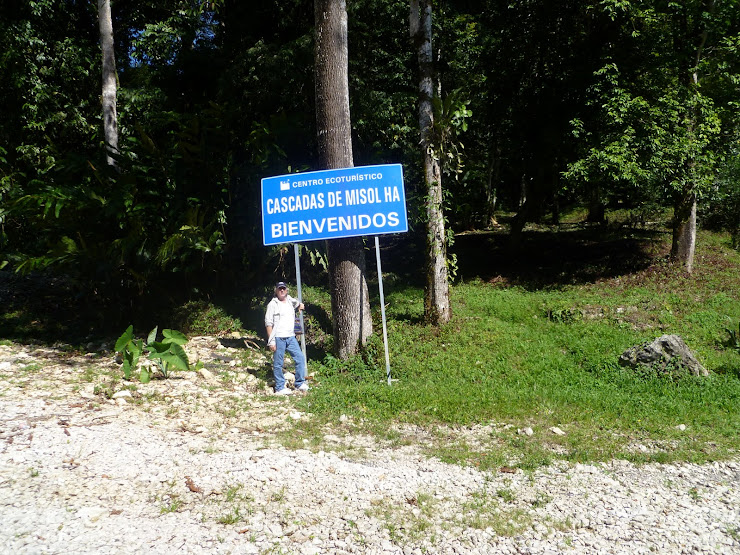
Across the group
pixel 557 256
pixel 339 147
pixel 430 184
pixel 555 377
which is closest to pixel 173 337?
pixel 339 147

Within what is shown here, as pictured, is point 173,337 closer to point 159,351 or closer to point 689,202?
point 159,351

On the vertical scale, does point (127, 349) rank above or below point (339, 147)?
below

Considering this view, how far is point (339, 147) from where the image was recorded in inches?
340

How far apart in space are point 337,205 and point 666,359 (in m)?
5.45

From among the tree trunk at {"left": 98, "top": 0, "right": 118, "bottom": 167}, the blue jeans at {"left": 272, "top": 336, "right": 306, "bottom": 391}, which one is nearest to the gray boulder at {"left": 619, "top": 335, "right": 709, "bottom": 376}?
the blue jeans at {"left": 272, "top": 336, "right": 306, "bottom": 391}

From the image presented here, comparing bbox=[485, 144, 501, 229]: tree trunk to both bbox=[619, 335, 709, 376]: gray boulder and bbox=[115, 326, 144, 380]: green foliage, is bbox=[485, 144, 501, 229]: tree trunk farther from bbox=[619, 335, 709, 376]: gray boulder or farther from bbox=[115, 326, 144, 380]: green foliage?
bbox=[115, 326, 144, 380]: green foliage

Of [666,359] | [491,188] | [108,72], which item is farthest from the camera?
[491,188]

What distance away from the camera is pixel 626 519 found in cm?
416

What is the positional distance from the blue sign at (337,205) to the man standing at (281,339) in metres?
1.06

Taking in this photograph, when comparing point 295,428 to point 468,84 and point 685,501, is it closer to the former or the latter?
point 685,501

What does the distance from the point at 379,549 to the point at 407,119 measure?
1090 cm

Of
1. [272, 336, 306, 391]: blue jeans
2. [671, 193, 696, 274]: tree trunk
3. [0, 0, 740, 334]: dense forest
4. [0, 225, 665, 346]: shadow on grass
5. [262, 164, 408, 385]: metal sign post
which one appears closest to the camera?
[272, 336, 306, 391]: blue jeans

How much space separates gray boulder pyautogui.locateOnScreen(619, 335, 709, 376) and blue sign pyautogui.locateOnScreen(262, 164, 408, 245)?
408 centimetres

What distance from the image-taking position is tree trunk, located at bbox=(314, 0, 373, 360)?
28.0ft
